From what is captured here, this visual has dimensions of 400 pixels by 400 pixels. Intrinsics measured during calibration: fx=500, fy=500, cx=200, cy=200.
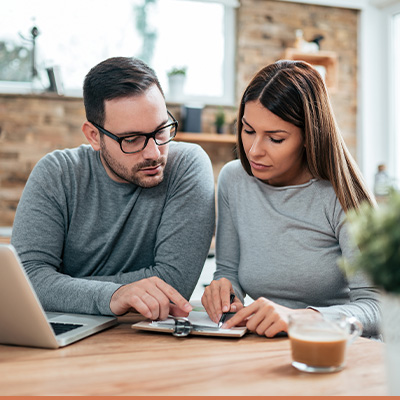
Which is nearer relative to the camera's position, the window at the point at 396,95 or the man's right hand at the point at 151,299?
the man's right hand at the point at 151,299

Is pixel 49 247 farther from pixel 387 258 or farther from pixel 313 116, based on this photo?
pixel 387 258

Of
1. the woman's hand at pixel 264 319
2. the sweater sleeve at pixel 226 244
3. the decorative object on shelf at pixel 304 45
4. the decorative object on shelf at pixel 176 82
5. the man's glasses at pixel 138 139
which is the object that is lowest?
the woman's hand at pixel 264 319

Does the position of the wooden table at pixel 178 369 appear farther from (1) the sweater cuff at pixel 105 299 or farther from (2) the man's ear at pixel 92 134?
(2) the man's ear at pixel 92 134

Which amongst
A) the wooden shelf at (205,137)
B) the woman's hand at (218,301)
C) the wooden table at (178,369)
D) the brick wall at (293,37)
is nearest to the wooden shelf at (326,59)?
the brick wall at (293,37)

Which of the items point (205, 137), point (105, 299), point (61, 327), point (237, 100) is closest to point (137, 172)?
point (105, 299)

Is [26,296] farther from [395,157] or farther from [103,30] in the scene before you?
[395,157]

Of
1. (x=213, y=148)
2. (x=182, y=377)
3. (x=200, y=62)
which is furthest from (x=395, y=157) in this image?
(x=182, y=377)

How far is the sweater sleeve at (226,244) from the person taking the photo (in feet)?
5.08

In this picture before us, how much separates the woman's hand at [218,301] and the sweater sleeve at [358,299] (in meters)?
0.20

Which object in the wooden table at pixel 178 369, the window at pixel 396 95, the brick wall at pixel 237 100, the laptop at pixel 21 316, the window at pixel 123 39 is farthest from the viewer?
the window at pixel 396 95

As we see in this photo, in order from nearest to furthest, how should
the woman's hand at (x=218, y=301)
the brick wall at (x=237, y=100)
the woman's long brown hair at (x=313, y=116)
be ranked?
the woman's hand at (x=218, y=301) → the woman's long brown hair at (x=313, y=116) → the brick wall at (x=237, y=100)

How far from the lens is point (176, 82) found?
3830mm

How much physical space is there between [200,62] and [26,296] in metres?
3.42

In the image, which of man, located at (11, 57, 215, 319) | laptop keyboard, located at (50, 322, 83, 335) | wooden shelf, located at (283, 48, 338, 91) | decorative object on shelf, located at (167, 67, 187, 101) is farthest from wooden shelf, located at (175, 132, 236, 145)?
laptop keyboard, located at (50, 322, 83, 335)
